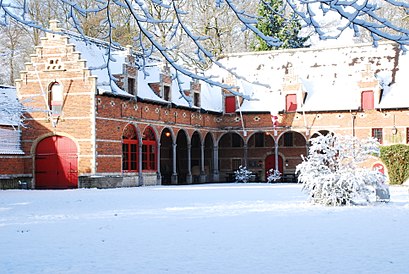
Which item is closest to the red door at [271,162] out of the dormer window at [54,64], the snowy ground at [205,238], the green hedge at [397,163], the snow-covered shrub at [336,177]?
the green hedge at [397,163]

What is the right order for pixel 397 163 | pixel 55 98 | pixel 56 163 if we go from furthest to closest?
pixel 397 163, pixel 55 98, pixel 56 163

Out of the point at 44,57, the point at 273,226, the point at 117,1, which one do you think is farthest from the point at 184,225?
the point at 44,57

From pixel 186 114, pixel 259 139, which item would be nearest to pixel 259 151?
pixel 259 139

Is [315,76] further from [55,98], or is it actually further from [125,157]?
[55,98]

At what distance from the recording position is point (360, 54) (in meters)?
34.6

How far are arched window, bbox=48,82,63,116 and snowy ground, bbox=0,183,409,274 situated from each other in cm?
1115

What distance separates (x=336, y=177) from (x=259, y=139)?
66.2 ft

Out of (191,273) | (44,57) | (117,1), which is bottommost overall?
(191,273)

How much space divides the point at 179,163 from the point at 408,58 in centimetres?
1425

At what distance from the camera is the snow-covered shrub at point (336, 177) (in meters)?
15.2

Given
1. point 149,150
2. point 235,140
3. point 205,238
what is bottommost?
point 205,238

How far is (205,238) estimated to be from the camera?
969cm

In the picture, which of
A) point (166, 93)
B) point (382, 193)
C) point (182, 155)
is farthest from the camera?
point (182, 155)

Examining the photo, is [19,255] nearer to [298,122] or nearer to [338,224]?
[338,224]
